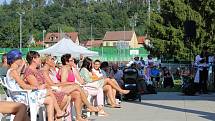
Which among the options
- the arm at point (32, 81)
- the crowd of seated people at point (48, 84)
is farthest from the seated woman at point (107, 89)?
the arm at point (32, 81)

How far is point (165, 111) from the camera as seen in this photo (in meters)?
12.4

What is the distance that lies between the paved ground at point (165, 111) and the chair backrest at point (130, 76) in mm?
736

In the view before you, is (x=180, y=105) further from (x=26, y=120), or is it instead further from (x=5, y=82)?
(x=26, y=120)

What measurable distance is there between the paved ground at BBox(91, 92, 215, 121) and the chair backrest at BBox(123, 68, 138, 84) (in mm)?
736

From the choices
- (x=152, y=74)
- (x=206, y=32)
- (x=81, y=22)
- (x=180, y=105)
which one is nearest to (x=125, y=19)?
(x=81, y=22)

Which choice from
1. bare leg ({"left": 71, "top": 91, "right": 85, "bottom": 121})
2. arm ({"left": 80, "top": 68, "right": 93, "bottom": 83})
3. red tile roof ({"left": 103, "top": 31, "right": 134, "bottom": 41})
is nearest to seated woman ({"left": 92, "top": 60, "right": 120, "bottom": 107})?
arm ({"left": 80, "top": 68, "right": 93, "bottom": 83})

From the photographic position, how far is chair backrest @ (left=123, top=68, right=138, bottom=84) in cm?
1549

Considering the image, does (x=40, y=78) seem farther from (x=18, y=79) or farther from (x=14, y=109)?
(x=14, y=109)

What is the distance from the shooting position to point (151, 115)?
1155cm

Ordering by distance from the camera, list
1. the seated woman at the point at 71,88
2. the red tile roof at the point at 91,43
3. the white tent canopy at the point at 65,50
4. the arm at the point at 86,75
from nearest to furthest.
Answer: the seated woman at the point at 71,88 → the arm at the point at 86,75 → the white tent canopy at the point at 65,50 → the red tile roof at the point at 91,43

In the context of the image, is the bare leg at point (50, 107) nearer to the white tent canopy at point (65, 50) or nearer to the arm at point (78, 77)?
the arm at point (78, 77)

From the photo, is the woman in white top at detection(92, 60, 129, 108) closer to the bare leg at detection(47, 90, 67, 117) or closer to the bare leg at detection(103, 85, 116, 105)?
the bare leg at detection(103, 85, 116, 105)

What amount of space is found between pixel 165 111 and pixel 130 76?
4.03 metres

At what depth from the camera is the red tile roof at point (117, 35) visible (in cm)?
11529
